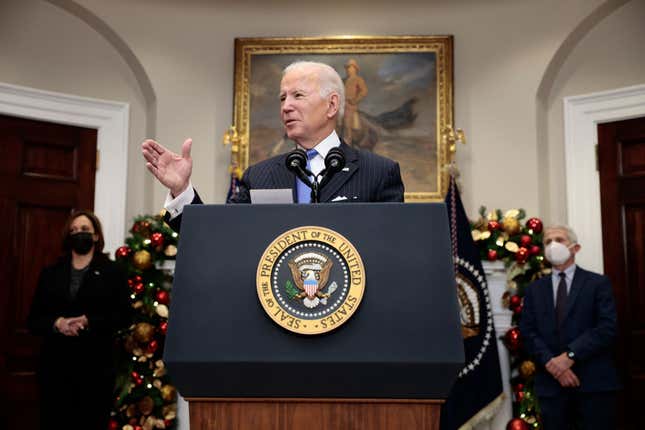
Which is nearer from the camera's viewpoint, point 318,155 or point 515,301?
point 318,155

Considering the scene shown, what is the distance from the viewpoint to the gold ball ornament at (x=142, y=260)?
5.36 meters

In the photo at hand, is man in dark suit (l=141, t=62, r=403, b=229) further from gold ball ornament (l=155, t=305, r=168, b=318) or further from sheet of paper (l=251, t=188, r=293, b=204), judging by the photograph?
gold ball ornament (l=155, t=305, r=168, b=318)

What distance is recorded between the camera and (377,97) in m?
5.95

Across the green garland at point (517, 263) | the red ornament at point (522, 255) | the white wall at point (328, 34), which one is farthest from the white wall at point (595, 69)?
the red ornament at point (522, 255)

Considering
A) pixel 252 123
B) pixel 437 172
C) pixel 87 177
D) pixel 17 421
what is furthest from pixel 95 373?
pixel 437 172

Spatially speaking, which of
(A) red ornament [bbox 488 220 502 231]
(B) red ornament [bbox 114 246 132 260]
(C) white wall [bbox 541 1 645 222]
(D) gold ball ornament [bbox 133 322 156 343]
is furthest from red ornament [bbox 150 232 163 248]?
(C) white wall [bbox 541 1 645 222]

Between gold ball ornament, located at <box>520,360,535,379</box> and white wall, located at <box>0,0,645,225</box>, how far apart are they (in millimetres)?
1191

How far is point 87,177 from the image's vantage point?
5.82 metres

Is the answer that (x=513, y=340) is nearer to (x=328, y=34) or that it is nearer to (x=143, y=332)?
(x=143, y=332)

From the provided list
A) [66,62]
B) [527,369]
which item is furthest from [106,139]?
[527,369]

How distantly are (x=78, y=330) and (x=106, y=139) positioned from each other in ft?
6.51

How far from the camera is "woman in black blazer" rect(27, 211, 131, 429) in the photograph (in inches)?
171

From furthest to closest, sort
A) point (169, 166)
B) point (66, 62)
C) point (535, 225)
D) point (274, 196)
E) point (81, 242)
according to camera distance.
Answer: point (66, 62), point (535, 225), point (81, 242), point (169, 166), point (274, 196)

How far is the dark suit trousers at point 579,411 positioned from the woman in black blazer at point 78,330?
2588 millimetres
